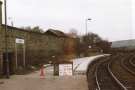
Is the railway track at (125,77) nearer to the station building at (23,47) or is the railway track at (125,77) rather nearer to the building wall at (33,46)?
the station building at (23,47)

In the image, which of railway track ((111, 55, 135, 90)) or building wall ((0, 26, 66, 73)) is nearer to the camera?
railway track ((111, 55, 135, 90))

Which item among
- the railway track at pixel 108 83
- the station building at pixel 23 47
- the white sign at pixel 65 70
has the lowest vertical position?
the railway track at pixel 108 83

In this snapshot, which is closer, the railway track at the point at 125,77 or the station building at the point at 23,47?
the railway track at the point at 125,77

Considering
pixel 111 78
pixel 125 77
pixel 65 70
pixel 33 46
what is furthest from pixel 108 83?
pixel 33 46

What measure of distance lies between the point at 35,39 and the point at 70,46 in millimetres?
32259

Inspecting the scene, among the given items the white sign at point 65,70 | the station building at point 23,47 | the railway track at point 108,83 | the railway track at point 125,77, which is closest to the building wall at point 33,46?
the station building at point 23,47

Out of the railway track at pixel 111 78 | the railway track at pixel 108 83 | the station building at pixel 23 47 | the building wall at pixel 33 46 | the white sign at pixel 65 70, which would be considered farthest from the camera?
the building wall at pixel 33 46

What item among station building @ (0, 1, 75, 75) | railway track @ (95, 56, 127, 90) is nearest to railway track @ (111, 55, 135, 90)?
railway track @ (95, 56, 127, 90)

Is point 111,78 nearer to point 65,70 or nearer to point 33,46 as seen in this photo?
point 65,70

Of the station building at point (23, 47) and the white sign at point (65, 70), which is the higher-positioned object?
the station building at point (23, 47)

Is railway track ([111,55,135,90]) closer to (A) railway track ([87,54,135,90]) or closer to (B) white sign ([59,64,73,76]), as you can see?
(A) railway track ([87,54,135,90])

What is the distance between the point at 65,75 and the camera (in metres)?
28.9

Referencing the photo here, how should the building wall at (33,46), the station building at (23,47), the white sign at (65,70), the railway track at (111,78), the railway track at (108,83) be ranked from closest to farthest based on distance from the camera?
the railway track at (108,83) → the railway track at (111,78) → the white sign at (65,70) → the station building at (23,47) → the building wall at (33,46)

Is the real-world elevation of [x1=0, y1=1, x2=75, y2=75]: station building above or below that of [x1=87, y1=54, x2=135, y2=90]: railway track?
above
